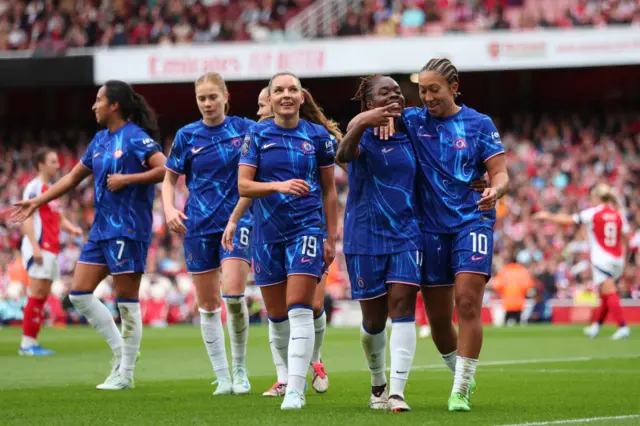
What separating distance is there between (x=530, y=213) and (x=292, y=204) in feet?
69.3

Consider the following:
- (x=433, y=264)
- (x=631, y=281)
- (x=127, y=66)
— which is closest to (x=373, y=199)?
(x=433, y=264)

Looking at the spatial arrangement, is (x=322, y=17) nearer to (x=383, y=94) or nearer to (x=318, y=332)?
(x=318, y=332)

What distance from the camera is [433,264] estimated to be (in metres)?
7.93

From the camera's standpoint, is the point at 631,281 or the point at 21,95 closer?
the point at 631,281

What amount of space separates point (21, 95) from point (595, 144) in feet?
61.6

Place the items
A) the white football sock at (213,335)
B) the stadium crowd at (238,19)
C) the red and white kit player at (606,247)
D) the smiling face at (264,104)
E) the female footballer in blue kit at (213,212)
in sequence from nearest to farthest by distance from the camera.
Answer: the female footballer in blue kit at (213,212) < the white football sock at (213,335) < the smiling face at (264,104) < the red and white kit player at (606,247) < the stadium crowd at (238,19)

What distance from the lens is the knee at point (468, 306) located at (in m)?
7.73

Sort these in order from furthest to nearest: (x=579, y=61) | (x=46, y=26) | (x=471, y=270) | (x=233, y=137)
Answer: (x=46, y=26)
(x=579, y=61)
(x=233, y=137)
(x=471, y=270)

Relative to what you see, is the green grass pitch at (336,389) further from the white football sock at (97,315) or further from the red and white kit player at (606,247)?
the red and white kit player at (606,247)

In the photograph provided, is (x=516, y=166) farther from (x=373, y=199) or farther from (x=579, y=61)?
(x=373, y=199)

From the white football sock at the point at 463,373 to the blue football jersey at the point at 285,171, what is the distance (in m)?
1.29

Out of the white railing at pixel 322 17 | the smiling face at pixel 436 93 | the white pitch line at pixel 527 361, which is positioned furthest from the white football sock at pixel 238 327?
the white railing at pixel 322 17

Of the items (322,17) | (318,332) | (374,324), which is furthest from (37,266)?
(322,17)

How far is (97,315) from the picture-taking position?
10.1m
